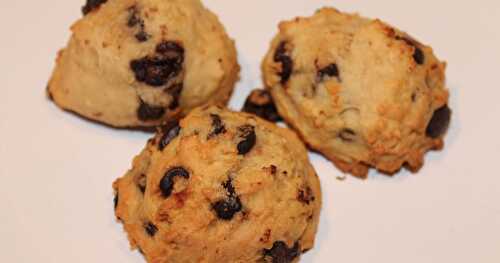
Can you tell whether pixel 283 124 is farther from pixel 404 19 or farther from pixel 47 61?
pixel 47 61

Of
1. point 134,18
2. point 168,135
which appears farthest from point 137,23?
point 168,135

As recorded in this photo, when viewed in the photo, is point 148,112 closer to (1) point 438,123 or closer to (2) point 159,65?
(2) point 159,65

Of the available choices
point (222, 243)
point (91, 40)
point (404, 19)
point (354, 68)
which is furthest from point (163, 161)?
point (404, 19)

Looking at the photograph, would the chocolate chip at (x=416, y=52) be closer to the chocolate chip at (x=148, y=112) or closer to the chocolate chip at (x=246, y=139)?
the chocolate chip at (x=246, y=139)

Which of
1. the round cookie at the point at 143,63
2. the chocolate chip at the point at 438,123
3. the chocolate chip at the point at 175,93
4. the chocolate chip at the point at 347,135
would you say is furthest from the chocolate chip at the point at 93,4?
the chocolate chip at the point at 438,123

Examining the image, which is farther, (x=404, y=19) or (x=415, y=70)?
(x=404, y=19)

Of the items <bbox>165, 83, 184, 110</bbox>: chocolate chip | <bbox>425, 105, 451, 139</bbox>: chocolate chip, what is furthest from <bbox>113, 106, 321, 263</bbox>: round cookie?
<bbox>425, 105, 451, 139</bbox>: chocolate chip

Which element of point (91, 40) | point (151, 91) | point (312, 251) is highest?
point (91, 40)

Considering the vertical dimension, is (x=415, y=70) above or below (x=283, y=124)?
above
